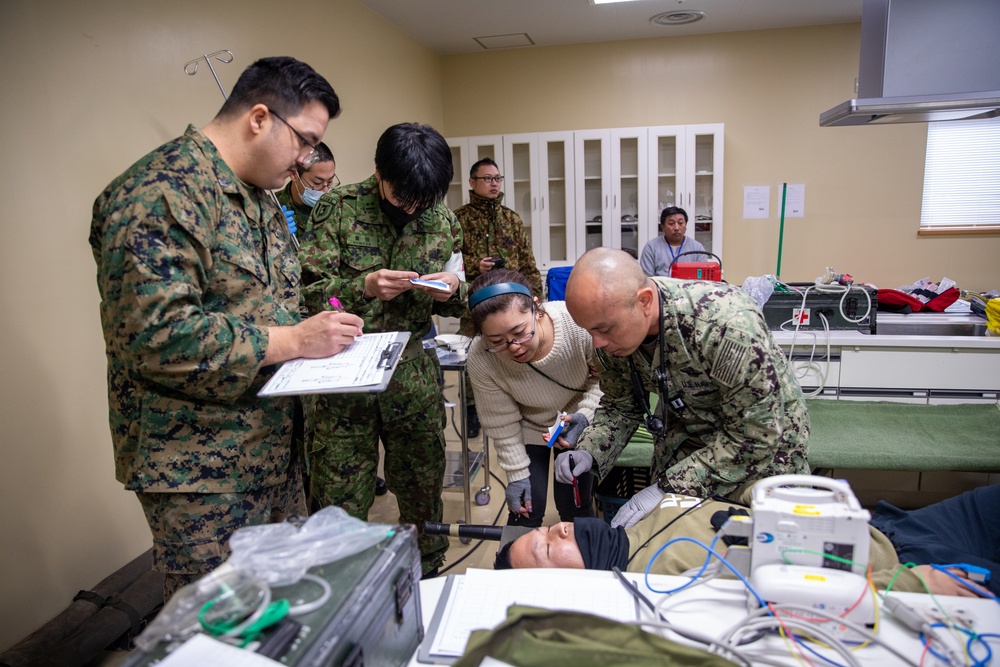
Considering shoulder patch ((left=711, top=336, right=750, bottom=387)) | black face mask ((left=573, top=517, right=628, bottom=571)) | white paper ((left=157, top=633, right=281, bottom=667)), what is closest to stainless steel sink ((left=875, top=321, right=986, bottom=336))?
Answer: shoulder patch ((left=711, top=336, right=750, bottom=387))

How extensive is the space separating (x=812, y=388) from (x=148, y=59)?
133 inches

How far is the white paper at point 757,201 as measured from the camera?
218 inches

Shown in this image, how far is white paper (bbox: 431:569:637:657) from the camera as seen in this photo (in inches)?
38.7

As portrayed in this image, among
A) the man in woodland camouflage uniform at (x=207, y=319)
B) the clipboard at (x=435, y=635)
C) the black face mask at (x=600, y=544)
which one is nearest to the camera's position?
the clipboard at (x=435, y=635)

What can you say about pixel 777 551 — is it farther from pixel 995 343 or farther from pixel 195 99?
pixel 195 99

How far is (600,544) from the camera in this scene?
1402mm

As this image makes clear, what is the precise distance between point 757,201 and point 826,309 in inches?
116

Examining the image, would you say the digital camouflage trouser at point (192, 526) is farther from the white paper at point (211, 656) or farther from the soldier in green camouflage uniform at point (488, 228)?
the soldier in green camouflage uniform at point (488, 228)

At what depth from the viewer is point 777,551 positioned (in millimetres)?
953

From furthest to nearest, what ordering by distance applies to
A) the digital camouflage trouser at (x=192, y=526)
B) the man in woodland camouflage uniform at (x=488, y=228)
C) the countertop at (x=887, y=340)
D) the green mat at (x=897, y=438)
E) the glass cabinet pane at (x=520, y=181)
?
the glass cabinet pane at (x=520, y=181), the man in woodland camouflage uniform at (x=488, y=228), the countertop at (x=887, y=340), the green mat at (x=897, y=438), the digital camouflage trouser at (x=192, y=526)

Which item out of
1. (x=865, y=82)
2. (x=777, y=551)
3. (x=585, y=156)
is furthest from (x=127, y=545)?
(x=585, y=156)

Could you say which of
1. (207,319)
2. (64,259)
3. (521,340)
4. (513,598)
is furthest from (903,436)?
(64,259)

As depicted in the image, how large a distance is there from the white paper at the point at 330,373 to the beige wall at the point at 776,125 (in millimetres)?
4971

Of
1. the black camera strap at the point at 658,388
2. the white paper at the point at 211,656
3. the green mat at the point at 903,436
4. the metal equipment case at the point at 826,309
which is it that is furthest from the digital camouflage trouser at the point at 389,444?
the metal equipment case at the point at 826,309
